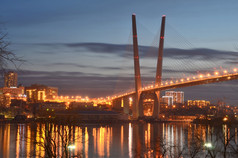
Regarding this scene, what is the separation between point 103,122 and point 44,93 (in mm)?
48591

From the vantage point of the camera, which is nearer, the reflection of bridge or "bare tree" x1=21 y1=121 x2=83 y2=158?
"bare tree" x1=21 y1=121 x2=83 y2=158

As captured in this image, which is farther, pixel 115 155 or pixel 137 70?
pixel 137 70

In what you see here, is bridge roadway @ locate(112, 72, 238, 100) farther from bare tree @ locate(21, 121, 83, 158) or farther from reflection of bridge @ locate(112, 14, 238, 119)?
bare tree @ locate(21, 121, 83, 158)

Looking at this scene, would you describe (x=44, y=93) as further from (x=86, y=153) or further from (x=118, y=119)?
(x=86, y=153)

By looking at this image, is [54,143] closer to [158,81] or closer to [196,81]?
[196,81]

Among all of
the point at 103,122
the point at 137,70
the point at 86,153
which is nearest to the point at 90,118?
the point at 103,122

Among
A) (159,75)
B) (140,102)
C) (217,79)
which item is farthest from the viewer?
(140,102)

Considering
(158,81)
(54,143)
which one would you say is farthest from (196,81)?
(54,143)

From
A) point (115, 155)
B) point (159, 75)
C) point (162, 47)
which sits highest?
point (162, 47)

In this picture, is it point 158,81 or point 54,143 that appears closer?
point 54,143

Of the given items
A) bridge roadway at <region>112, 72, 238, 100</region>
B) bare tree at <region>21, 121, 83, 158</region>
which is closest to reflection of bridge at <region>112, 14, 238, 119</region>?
bridge roadway at <region>112, 72, 238, 100</region>

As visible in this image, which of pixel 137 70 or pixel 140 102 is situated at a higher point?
pixel 137 70

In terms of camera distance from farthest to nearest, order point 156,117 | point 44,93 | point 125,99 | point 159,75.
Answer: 1. point 44,93
2. point 125,99
3. point 156,117
4. point 159,75

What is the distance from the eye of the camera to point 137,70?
41281 mm
